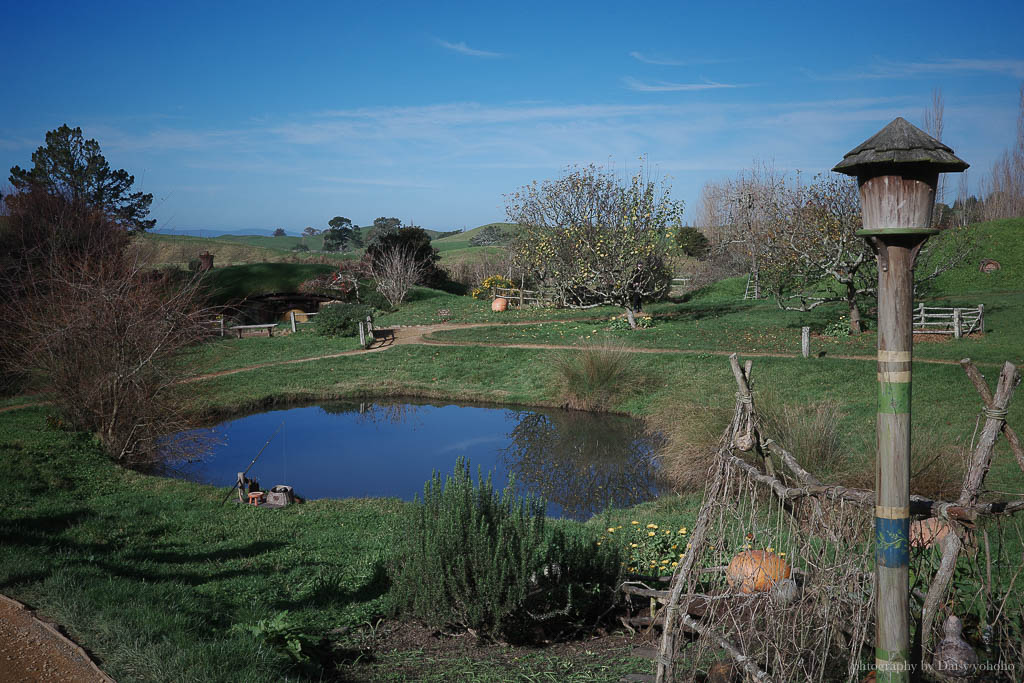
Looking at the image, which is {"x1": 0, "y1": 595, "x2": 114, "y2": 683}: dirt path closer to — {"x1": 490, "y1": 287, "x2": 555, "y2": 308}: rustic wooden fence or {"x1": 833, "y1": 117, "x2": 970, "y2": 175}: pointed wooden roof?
{"x1": 833, "y1": 117, "x2": 970, "y2": 175}: pointed wooden roof

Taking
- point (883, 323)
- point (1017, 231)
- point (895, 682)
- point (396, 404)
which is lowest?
point (396, 404)

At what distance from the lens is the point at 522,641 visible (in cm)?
473

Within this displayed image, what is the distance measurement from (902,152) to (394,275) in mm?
27507

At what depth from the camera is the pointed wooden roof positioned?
2.35 metres

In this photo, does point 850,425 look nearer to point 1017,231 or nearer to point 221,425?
point 221,425

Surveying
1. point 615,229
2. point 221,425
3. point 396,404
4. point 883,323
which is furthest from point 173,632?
point 615,229

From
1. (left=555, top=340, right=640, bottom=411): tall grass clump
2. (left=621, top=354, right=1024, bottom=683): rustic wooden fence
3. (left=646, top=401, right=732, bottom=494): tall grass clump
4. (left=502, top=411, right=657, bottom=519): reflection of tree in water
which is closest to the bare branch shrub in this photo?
(left=502, top=411, right=657, bottom=519): reflection of tree in water

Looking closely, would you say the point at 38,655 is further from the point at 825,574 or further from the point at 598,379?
the point at 598,379

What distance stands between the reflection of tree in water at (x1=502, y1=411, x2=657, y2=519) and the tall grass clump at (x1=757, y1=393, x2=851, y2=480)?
7.03ft

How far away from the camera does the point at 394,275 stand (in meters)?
29.1

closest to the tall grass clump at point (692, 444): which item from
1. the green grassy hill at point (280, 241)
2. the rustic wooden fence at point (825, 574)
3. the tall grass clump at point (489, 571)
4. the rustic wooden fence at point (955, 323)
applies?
the tall grass clump at point (489, 571)

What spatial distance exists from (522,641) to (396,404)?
13.2m

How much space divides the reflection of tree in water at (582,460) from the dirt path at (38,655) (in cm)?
555

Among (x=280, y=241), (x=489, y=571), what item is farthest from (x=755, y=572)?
(x=280, y=241)
